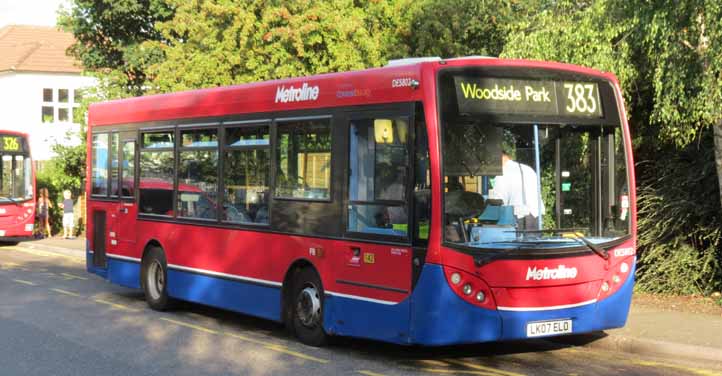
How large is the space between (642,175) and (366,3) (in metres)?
11.5

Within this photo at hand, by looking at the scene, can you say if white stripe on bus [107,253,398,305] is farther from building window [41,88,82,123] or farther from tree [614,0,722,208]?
building window [41,88,82,123]

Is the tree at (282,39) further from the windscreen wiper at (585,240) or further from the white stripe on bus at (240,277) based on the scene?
the windscreen wiper at (585,240)

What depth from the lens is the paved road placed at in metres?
10.2

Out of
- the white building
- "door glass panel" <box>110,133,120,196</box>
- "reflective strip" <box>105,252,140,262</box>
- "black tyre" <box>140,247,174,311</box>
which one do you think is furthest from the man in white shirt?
the white building

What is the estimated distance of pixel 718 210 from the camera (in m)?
15.3

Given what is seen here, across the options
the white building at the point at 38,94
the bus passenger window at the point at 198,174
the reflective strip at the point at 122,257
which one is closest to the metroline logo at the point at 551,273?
the bus passenger window at the point at 198,174

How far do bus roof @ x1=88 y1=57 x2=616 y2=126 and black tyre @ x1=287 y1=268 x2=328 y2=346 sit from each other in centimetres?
189

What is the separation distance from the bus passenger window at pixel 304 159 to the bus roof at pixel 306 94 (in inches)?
9.3

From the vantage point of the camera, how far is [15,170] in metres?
31.1

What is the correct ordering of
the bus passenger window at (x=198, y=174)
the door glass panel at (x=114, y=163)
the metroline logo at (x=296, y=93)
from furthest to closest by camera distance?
the door glass panel at (x=114, y=163) → the bus passenger window at (x=198, y=174) → the metroline logo at (x=296, y=93)

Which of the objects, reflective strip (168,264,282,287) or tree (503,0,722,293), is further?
tree (503,0,722,293)

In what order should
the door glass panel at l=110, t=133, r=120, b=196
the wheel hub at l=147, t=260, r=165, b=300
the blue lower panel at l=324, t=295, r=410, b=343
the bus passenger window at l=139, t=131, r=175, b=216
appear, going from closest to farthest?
the blue lower panel at l=324, t=295, r=410, b=343
the bus passenger window at l=139, t=131, r=175, b=216
the wheel hub at l=147, t=260, r=165, b=300
the door glass panel at l=110, t=133, r=120, b=196

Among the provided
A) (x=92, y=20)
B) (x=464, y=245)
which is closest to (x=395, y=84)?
(x=464, y=245)

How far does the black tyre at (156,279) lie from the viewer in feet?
49.5
